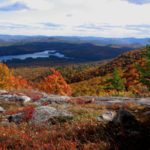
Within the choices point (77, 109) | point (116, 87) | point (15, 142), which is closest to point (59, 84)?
point (116, 87)

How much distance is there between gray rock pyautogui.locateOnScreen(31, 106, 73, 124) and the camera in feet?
50.6

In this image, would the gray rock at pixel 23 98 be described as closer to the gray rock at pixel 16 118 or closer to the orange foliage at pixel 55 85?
the gray rock at pixel 16 118

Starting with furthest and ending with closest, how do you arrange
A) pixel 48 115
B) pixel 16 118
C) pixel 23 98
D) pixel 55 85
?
pixel 55 85
pixel 23 98
pixel 16 118
pixel 48 115

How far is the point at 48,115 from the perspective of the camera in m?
16.6

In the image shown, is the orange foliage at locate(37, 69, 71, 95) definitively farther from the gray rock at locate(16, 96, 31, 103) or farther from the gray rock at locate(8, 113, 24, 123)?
the gray rock at locate(8, 113, 24, 123)

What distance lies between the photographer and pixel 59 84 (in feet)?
296

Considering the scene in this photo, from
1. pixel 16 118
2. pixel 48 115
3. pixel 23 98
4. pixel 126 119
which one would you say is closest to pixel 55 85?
pixel 23 98

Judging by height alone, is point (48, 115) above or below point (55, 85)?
above

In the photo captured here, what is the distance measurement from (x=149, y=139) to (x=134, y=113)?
1.38 meters

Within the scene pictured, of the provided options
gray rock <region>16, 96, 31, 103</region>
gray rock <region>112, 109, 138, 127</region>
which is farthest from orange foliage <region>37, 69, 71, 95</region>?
gray rock <region>112, 109, 138, 127</region>

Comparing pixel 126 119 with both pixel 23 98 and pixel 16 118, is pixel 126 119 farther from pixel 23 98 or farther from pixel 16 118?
pixel 23 98

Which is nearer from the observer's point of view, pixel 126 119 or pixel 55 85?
pixel 126 119

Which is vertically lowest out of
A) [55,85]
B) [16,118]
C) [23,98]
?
[55,85]

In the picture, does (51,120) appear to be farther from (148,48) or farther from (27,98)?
(148,48)
